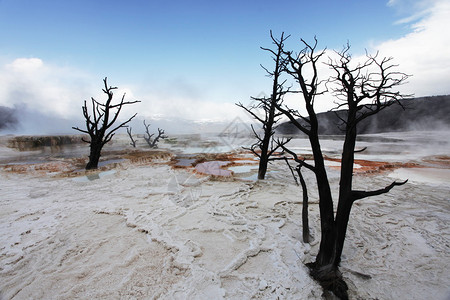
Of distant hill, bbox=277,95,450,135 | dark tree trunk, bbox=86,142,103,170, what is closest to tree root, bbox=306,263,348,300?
dark tree trunk, bbox=86,142,103,170

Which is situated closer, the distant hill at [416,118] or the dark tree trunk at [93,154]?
the dark tree trunk at [93,154]

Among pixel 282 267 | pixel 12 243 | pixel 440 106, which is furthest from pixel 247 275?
pixel 440 106

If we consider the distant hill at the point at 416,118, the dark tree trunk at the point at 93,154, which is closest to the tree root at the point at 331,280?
the dark tree trunk at the point at 93,154

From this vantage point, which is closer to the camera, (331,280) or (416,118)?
(331,280)

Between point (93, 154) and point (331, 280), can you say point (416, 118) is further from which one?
point (93, 154)

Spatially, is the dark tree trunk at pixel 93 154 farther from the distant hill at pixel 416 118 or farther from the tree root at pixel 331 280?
the distant hill at pixel 416 118

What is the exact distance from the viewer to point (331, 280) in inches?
116

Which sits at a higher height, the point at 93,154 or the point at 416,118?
the point at 416,118

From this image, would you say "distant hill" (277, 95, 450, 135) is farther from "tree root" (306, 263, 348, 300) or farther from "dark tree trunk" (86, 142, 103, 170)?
"tree root" (306, 263, 348, 300)

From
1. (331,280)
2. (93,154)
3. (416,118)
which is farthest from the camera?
(416,118)

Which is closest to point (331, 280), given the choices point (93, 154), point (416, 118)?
point (93, 154)

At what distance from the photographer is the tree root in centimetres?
283

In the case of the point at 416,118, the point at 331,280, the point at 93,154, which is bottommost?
the point at 331,280

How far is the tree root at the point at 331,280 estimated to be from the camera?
283 centimetres
